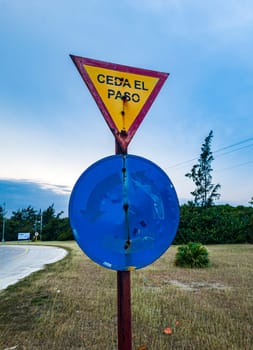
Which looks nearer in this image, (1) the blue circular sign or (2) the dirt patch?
(1) the blue circular sign

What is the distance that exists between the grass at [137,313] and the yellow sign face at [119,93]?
1969 mm

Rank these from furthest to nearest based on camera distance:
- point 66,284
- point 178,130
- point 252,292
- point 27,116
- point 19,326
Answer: point 178,130
point 27,116
point 66,284
point 252,292
point 19,326

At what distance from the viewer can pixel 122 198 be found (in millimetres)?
1304

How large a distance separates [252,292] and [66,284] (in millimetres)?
3127

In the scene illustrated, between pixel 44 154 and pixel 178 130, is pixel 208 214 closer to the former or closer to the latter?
pixel 178 130

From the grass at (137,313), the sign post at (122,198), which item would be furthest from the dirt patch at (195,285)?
the sign post at (122,198)

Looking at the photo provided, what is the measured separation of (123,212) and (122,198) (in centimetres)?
7

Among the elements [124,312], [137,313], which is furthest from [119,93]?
[137,313]

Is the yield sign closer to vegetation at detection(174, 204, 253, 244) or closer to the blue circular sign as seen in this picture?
the blue circular sign

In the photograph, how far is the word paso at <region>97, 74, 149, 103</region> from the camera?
1421 millimetres

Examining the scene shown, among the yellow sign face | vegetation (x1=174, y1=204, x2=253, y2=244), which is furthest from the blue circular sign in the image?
vegetation (x1=174, y1=204, x2=253, y2=244)

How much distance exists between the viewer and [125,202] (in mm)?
1303

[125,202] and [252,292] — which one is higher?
[125,202]

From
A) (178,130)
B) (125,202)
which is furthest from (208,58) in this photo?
(125,202)
